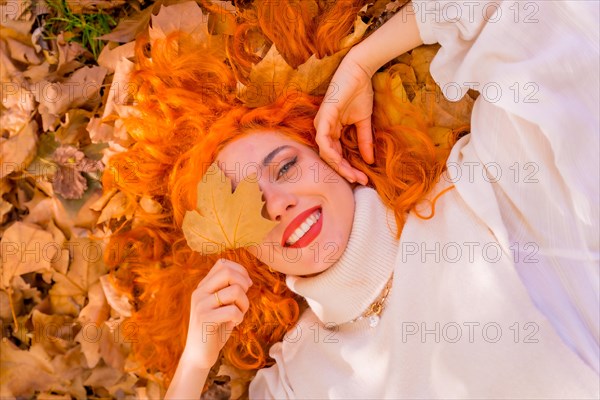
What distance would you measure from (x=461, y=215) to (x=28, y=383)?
1.88 m

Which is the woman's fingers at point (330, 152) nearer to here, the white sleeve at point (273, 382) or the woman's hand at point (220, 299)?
the woman's hand at point (220, 299)

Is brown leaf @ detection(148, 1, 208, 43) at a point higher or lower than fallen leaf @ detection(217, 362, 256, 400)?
higher

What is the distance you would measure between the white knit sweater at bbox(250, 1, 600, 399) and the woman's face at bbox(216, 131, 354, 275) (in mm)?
77

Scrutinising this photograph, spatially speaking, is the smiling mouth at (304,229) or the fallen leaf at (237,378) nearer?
the smiling mouth at (304,229)

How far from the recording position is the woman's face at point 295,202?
1888 millimetres

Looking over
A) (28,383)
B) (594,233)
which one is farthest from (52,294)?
(594,233)

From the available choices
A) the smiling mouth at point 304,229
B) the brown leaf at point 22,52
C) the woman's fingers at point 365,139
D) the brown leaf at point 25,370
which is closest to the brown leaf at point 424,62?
the woman's fingers at point 365,139

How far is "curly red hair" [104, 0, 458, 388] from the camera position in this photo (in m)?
2.14

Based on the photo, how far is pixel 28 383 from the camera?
2.52 m

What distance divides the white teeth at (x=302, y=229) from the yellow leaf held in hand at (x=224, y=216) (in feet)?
0.35

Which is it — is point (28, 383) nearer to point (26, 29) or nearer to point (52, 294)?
point (52, 294)

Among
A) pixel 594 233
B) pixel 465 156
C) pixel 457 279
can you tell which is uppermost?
pixel 465 156

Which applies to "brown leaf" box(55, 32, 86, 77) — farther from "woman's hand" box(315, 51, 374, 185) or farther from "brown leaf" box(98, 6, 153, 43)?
"woman's hand" box(315, 51, 374, 185)

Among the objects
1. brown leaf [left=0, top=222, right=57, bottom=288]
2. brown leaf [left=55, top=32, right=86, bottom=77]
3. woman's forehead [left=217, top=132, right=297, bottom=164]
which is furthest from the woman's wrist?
brown leaf [left=0, top=222, right=57, bottom=288]
